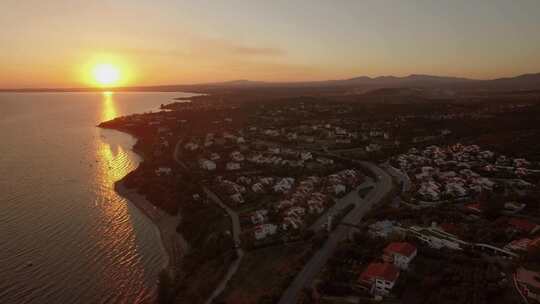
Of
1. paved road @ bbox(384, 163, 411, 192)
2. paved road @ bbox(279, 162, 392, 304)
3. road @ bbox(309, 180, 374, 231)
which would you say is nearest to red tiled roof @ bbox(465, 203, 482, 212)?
paved road @ bbox(384, 163, 411, 192)

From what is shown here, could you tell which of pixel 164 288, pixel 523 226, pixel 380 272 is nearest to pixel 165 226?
pixel 164 288

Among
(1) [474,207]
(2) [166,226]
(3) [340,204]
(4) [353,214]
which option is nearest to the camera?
(1) [474,207]

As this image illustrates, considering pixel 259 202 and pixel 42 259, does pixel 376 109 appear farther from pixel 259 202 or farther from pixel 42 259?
pixel 42 259

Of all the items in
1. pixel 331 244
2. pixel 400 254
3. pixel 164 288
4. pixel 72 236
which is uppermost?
pixel 400 254

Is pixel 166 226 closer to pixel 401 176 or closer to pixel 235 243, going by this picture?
pixel 235 243

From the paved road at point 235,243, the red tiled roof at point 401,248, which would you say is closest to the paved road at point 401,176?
the red tiled roof at point 401,248

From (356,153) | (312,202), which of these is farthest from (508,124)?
(312,202)

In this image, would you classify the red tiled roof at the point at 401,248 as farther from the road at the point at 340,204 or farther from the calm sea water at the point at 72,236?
the calm sea water at the point at 72,236

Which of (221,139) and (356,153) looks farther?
(221,139)
